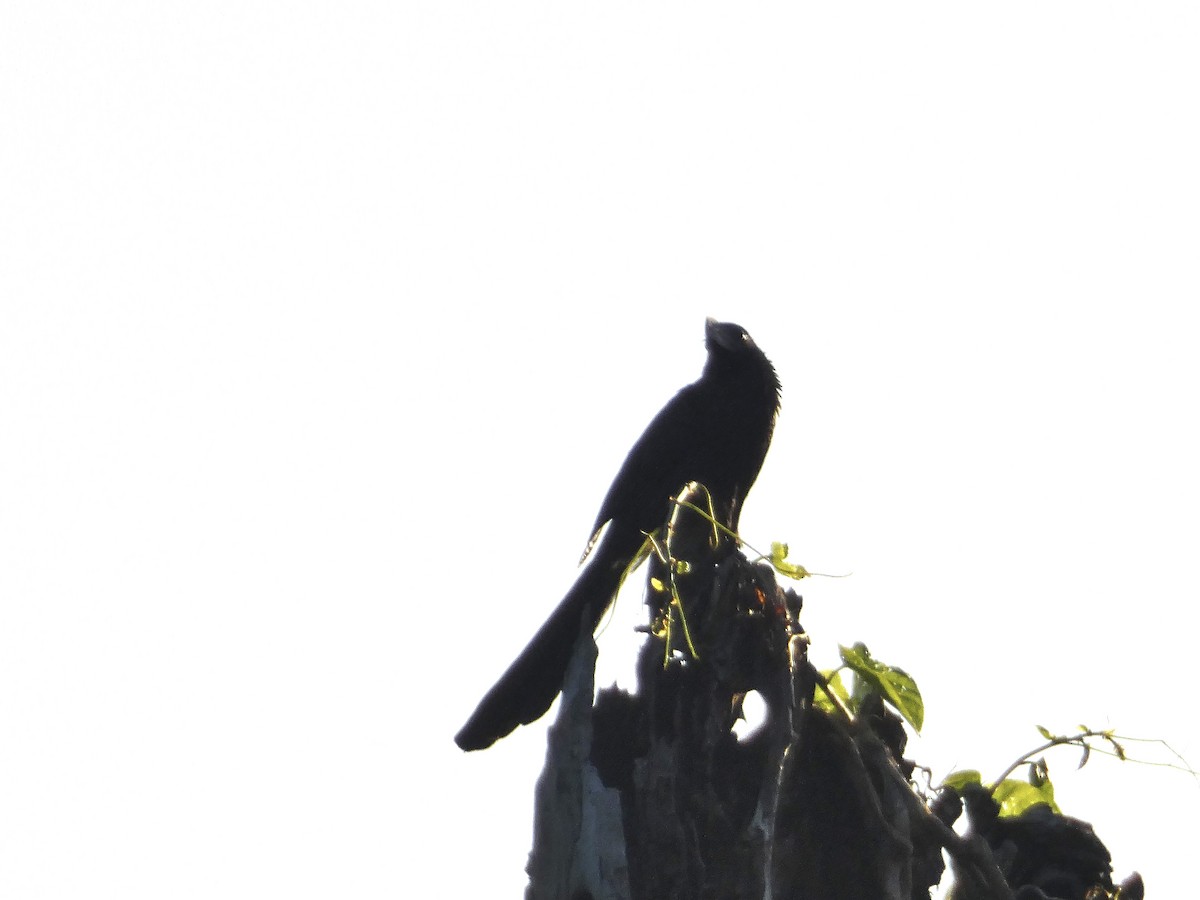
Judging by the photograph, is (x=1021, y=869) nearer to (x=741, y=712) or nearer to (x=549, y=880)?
(x=741, y=712)

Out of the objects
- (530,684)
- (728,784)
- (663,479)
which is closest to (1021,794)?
(728,784)

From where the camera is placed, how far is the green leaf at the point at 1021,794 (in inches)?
122

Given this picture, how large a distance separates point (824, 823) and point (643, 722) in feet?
1.65

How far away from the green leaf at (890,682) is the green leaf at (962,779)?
20 cm

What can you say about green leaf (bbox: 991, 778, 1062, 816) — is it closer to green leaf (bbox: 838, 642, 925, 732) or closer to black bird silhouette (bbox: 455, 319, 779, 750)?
green leaf (bbox: 838, 642, 925, 732)

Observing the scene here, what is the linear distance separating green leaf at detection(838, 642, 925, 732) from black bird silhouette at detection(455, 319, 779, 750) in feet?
3.19

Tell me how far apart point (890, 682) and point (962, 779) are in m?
0.34

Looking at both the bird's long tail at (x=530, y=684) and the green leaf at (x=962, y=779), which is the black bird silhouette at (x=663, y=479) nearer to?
the bird's long tail at (x=530, y=684)

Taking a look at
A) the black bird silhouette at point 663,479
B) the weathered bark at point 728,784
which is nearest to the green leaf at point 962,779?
the weathered bark at point 728,784

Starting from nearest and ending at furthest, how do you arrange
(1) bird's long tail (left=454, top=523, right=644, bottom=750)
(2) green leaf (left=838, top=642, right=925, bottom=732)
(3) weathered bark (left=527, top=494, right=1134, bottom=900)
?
(3) weathered bark (left=527, top=494, right=1134, bottom=900), (2) green leaf (left=838, top=642, right=925, bottom=732), (1) bird's long tail (left=454, top=523, right=644, bottom=750)

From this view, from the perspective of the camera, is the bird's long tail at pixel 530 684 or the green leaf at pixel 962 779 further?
the bird's long tail at pixel 530 684

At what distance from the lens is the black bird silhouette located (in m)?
3.97

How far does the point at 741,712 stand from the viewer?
2.76 m

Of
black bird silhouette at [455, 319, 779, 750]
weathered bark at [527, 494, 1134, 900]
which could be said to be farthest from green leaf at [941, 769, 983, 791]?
black bird silhouette at [455, 319, 779, 750]
